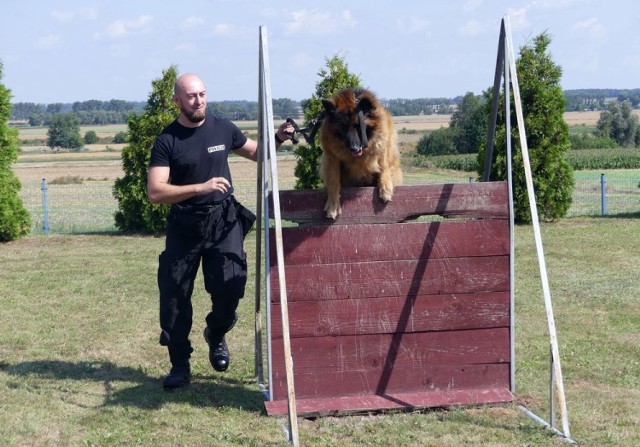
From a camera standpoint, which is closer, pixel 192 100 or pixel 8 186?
pixel 192 100

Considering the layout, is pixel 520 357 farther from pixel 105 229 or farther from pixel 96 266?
pixel 105 229

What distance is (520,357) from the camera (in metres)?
7.17

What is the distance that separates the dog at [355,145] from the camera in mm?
5633

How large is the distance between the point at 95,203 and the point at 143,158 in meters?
11.3

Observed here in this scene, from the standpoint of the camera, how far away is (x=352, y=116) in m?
5.63

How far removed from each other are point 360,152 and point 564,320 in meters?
4.14

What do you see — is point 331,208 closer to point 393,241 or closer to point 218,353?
point 393,241

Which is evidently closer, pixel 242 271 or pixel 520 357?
pixel 242 271

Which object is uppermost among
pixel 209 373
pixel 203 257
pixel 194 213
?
pixel 194 213

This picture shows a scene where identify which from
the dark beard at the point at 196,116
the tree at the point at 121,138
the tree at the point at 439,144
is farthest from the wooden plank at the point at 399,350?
the tree at the point at 439,144

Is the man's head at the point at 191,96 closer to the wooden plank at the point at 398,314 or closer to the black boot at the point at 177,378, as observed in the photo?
the wooden plank at the point at 398,314

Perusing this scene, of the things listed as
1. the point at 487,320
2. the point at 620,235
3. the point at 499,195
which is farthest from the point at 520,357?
the point at 620,235

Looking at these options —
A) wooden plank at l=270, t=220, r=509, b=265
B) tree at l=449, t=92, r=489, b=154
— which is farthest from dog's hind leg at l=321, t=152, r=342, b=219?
tree at l=449, t=92, r=489, b=154

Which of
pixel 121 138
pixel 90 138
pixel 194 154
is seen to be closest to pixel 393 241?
pixel 194 154
